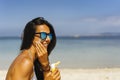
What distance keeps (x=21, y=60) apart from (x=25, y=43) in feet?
0.77

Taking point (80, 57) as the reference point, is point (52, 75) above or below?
above

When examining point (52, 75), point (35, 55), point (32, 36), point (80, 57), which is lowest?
point (80, 57)

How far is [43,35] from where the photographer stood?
3713mm

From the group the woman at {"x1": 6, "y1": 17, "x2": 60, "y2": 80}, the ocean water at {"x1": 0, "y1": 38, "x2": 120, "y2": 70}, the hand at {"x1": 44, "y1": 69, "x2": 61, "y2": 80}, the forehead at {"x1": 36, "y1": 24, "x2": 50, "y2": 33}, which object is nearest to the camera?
the woman at {"x1": 6, "y1": 17, "x2": 60, "y2": 80}

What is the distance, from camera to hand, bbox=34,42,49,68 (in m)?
3.54

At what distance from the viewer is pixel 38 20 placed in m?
3.85

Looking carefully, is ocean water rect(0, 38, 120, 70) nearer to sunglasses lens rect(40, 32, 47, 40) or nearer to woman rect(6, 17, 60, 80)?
woman rect(6, 17, 60, 80)

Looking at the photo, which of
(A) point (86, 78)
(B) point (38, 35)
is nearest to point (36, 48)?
(B) point (38, 35)

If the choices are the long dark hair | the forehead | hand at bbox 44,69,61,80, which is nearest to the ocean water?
the long dark hair

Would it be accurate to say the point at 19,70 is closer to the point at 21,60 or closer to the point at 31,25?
the point at 21,60

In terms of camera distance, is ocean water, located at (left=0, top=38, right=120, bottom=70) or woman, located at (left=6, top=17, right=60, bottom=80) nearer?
woman, located at (left=6, top=17, right=60, bottom=80)

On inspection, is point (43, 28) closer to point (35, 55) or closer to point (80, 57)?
point (35, 55)

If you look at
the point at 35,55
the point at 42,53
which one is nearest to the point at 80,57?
the point at 35,55

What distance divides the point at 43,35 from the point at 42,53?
23 centimetres
